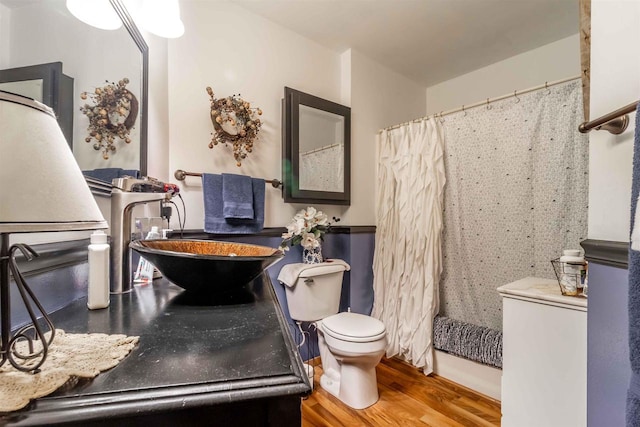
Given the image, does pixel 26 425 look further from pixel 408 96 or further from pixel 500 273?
pixel 408 96

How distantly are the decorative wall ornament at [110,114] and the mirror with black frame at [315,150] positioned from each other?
0.94 m

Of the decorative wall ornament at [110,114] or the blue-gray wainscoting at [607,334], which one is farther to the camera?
the decorative wall ornament at [110,114]

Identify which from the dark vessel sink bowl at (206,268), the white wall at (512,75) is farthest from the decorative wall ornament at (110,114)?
the white wall at (512,75)

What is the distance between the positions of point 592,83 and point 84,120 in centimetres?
148

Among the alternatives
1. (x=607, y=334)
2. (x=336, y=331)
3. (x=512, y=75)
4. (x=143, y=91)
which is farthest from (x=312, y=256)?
(x=512, y=75)

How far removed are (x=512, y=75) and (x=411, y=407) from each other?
2.60m

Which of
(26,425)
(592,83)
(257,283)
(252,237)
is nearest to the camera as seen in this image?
(26,425)

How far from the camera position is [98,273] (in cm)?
68

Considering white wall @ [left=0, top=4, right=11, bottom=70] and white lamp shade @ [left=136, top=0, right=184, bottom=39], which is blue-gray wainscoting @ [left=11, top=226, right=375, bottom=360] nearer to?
white wall @ [left=0, top=4, right=11, bottom=70]

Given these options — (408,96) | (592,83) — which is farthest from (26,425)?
(408,96)

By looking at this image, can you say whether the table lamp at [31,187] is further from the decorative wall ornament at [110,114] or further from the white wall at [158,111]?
the white wall at [158,111]

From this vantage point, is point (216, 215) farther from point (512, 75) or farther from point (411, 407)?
point (512, 75)

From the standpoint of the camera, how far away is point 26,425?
0.30 metres

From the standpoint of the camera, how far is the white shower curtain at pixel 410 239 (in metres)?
1.93
